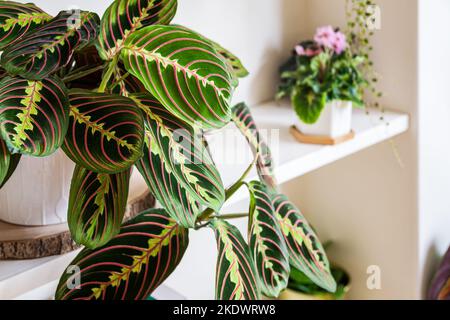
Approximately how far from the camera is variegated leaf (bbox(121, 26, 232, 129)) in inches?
26.4

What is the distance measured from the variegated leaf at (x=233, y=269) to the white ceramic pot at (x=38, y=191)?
0.75 feet

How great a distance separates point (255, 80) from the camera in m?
1.60

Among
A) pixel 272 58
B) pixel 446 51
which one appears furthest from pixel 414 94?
pixel 272 58

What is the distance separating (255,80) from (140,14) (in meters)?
0.85

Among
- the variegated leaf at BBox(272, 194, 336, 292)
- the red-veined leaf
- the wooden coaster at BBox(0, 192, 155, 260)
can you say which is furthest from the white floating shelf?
the red-veined leaf

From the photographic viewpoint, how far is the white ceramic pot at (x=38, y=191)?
832 millimetres

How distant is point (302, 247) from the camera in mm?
931

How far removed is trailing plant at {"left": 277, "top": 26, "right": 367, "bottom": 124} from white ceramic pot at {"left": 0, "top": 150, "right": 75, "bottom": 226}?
0.66 meters

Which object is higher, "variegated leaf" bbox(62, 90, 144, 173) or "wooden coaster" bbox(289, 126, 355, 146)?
"variegated leaf" bbox(62, 90, 144, 173)

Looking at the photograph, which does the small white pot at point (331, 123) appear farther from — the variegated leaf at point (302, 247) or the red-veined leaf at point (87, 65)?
the red-veined leaf at point (87, 65)

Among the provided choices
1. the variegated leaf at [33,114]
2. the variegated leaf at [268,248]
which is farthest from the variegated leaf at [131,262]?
the variegated leaf at [33,114]

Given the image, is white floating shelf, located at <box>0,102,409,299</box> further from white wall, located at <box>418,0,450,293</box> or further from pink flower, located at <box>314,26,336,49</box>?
pink flower, located at <box>314,26,336,49</box>

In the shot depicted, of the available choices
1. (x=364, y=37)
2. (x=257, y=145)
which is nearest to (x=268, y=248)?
(x=257, y=145)

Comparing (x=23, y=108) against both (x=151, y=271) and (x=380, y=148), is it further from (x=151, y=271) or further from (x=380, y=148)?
(x=380, y=148)
